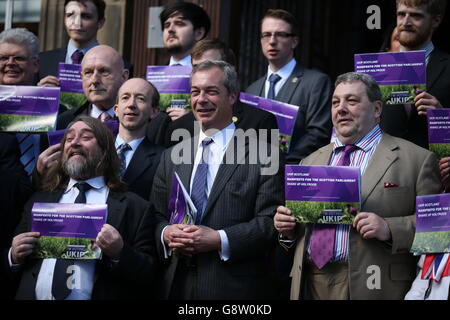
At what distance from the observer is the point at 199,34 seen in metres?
7.79

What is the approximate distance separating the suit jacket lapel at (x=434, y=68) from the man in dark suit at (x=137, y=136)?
208 cm

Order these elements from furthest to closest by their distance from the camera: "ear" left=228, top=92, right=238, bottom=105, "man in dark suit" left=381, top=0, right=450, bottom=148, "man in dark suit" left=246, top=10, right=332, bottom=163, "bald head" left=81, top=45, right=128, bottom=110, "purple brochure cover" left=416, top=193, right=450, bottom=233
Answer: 1. "bald head" left=81, top=45, right=128, bottom=110
2. "man in dark suit" left=246, top=10, right=332, bottom=163
3. "man in dark suit" left=381, top=0, right=450, bottom=148
4. "ear" left=228, top=92, right=238, bottom=105
5. "purple brochure cover" left=416, top=193, right=450, bottom=233

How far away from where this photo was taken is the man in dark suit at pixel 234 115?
638cm

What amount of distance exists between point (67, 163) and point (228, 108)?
120 cm

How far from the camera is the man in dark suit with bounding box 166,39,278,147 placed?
6379 millimetres

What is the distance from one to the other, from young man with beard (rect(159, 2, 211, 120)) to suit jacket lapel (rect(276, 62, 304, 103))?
0.94 m

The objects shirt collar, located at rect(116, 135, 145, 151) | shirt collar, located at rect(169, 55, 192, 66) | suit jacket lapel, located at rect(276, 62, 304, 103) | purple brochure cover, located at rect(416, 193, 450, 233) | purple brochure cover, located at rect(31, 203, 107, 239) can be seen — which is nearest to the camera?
purple brochure cover, located at rect(416, 193, 450, 233)

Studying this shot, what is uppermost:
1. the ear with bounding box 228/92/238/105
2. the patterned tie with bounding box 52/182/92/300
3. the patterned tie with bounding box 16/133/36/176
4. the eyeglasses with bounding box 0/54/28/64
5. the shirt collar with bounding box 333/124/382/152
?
the eyeglasses with bounding box 0/54/28/64

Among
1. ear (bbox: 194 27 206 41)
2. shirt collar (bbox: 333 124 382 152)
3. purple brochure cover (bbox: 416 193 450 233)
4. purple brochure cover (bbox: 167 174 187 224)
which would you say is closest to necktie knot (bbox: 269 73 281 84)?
ear (bbox: 194 27 206 41)

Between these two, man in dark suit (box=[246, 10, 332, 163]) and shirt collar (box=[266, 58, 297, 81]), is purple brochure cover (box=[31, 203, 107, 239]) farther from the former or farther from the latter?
shirt collar (box=[266, 58, 297, 81])

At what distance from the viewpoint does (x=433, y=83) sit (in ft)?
20.7

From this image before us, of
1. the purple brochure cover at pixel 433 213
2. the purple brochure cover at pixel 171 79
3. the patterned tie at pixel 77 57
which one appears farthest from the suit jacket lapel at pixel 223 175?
the patterned tie at pixel 77 57

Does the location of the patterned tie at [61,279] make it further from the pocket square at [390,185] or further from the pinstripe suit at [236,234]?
the pocket square at [390,185]
